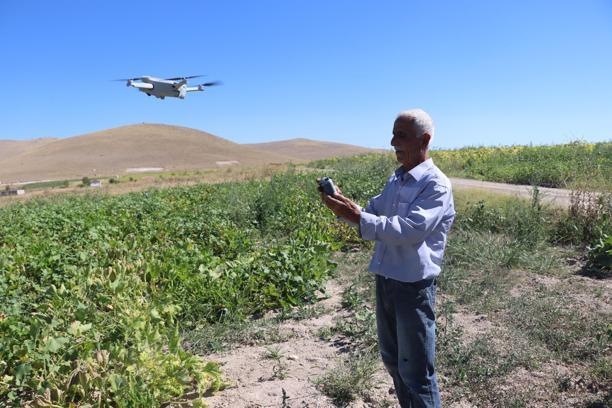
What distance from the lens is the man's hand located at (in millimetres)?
2568

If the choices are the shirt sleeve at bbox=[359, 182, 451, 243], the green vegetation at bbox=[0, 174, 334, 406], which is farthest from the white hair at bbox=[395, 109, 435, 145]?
the green vegetation at bbox=[0, 174, 334, 406]

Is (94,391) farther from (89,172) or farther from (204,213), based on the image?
(89,172)

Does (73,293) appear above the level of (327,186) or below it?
below

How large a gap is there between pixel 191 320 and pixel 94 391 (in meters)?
1.63

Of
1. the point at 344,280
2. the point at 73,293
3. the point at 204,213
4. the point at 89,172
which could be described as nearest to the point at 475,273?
the point at 344,280

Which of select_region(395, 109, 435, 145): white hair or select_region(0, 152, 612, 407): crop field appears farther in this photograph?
select_region(0, 152, 612, 407): crop field

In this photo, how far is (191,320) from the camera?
4.73 metres

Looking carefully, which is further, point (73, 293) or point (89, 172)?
point (89, 172)

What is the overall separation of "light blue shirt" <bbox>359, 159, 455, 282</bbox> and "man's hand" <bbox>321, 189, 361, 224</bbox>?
1.9 inches

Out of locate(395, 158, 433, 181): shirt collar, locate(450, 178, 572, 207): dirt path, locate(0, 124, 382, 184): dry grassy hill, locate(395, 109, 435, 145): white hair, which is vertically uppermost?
locate(0, 124, 382, 184): dry grassy hill

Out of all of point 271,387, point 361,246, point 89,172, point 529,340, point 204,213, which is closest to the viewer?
point 271,387

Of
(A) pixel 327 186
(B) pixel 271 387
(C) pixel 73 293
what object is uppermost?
(A) pixel 327 186

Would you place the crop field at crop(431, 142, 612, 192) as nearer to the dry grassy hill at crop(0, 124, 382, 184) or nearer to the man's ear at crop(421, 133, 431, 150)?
the man's ear at crop(421, 133, 431, 150)

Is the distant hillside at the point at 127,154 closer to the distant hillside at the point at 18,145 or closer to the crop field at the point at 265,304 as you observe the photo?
the distant hillside at the point at 18,145
